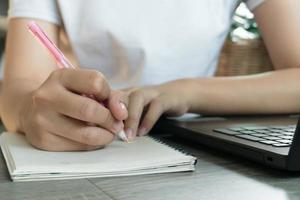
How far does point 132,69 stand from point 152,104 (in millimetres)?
277

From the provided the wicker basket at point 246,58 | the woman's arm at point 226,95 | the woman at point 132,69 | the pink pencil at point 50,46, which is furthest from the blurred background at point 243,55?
the pink pencil at point 50,46

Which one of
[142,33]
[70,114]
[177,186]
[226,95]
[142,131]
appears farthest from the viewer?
[142,33]

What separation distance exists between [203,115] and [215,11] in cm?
28

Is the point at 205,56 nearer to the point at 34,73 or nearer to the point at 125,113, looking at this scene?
the point at 34,73

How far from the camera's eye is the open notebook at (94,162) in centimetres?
44

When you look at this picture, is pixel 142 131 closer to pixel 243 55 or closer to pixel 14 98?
pixel 14 98

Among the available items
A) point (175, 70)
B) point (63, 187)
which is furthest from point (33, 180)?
point (175, 70)

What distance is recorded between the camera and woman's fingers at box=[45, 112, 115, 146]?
1.71ft

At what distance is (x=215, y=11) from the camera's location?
0.95 metres

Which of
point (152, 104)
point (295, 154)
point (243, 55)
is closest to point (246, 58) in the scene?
point (243, 55)

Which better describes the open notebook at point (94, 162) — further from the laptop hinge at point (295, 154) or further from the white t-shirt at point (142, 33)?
the white t-shirt at point (142, 33)

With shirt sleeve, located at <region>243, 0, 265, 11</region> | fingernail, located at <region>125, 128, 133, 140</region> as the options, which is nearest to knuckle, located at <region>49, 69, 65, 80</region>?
fingernail, located at <region>125, 128, 133, 140</region>

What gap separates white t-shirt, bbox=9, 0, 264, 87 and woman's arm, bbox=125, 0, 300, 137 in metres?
0.16

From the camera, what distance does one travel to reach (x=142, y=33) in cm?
91
